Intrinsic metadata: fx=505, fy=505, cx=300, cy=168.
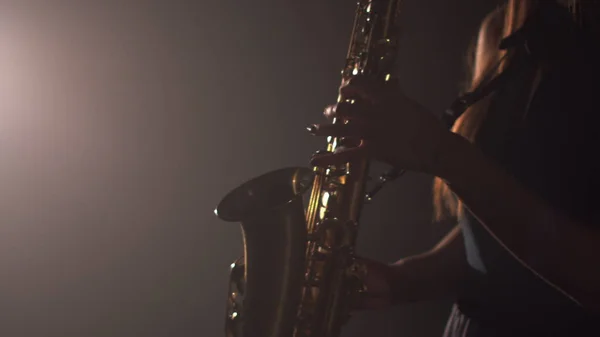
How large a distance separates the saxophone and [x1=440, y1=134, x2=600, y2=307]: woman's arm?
36cm

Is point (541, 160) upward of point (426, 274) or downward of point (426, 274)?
upward

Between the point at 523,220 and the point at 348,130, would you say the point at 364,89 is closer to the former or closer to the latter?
the point at 348,130

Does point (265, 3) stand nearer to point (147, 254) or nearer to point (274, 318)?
point (147, 254)

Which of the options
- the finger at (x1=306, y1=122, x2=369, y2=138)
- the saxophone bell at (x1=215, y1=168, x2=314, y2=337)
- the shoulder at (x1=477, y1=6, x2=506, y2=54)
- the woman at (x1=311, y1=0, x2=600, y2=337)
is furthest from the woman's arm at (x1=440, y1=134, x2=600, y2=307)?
the shoulder at (x1=477, y1=6, x2=506, y2=54)

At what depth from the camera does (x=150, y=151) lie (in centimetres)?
201

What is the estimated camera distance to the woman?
2.23 feet

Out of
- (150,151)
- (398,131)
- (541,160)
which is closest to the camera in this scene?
(398,131)

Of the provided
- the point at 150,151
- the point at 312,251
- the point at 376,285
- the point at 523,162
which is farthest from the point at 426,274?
the point at 150,151

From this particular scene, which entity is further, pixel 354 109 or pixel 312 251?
pixel 312 251

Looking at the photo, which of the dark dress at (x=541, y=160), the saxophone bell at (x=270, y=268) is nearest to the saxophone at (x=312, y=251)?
the saxophone bell at (x=270, y=268)

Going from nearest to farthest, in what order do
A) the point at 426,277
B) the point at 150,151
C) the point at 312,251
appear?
the point at 312,251 → the point at 426,277 → the point at 150,151

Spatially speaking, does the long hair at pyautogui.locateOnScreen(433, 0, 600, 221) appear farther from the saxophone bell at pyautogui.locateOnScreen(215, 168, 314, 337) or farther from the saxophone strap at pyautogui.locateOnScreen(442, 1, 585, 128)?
the saxophone bell at pyautogui.locateOnScreen(215, 168, 314, 337)

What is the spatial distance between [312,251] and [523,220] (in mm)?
502

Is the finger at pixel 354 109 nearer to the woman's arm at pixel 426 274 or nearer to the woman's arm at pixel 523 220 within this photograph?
the woman's arm at pixel 523 220
